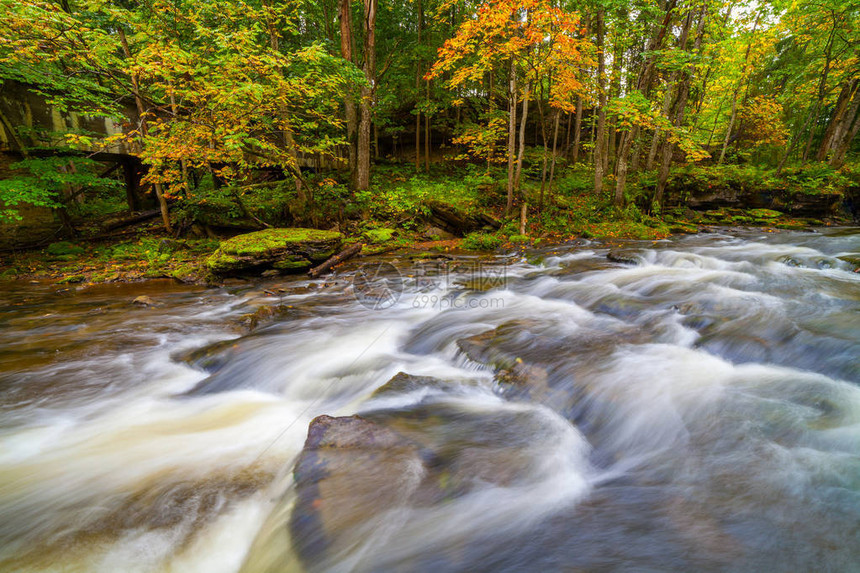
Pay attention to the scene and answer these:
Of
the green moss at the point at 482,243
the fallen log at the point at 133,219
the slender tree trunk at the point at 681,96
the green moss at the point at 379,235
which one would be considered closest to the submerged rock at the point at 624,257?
the green moss at the point at 482,243

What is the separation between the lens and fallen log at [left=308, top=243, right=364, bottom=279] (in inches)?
322

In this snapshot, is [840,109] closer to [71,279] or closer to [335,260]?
[335,260]

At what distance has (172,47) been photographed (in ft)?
22.3

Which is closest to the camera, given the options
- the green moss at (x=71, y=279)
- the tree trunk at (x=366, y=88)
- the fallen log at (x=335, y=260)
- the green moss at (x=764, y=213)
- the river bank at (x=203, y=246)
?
the green moss at (x=71, y=279)

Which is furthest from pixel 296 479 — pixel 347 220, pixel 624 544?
pixel 347 220

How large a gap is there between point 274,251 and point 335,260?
1396 mm

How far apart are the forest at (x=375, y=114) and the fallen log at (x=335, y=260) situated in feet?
5.07

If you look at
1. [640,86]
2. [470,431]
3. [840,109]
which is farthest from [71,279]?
[840,109]

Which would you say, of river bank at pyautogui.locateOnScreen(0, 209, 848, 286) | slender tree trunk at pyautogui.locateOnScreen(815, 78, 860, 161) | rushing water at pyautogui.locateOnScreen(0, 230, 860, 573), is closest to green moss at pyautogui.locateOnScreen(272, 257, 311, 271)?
river bank at pyautogui.locateOnScreen(0, 209, 848, 286)

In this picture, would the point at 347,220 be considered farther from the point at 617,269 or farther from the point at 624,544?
the point at 624,544

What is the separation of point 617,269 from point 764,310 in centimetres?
321

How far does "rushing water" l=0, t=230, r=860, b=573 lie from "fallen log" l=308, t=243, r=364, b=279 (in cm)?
240

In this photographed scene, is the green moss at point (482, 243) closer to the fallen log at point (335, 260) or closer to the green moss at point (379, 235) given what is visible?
the green moss at point (379, 235)

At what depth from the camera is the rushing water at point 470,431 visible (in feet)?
5.98
